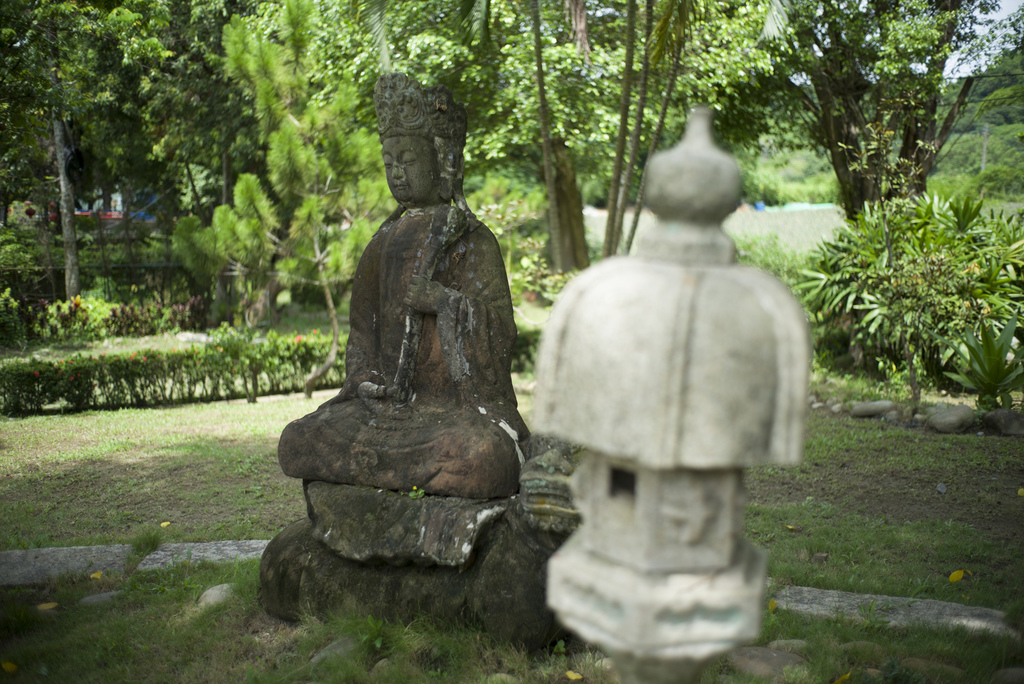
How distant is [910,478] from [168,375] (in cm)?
866

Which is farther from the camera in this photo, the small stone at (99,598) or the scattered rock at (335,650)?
the small stone at (99,598)

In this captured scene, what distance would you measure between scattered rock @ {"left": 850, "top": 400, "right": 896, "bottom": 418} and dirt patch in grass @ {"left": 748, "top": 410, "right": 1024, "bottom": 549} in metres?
0.56

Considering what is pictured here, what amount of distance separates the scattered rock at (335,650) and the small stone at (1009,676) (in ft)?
9.34

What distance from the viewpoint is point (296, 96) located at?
33.2 feet

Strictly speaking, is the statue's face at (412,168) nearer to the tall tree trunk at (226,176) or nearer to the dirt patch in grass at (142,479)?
the dirt patch in grass at (142,479)

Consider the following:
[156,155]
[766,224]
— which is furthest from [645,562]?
[766,224]

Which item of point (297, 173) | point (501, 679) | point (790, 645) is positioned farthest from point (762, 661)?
point (297, 173)

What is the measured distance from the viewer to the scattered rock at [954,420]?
7.80 m

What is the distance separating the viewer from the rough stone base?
3514 millimetres

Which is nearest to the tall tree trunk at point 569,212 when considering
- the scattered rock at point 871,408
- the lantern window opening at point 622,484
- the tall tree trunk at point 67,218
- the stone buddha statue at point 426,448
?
the scattered rock at point 871,408

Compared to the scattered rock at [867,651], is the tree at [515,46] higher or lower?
higher

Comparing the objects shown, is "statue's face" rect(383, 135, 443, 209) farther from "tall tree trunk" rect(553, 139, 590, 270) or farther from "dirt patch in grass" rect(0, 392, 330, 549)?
"tall tree trunk" rect(553, 139, 590, 270)

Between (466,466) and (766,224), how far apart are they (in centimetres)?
1871

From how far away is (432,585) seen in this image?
3.69 metres
